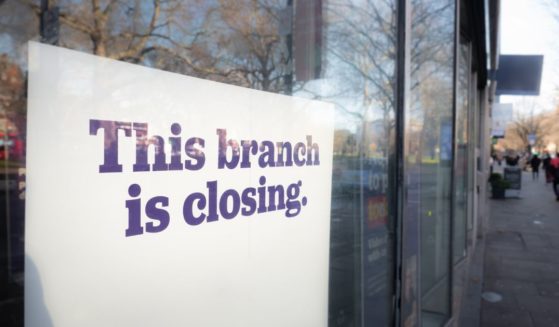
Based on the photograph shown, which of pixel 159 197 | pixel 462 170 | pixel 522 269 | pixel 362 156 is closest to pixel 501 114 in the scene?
pixel 522 269

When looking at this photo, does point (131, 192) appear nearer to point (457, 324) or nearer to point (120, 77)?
point (120, 77)

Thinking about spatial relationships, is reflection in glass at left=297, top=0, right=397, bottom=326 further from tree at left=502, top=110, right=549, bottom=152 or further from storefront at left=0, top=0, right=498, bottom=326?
tree at left=502, top=110, right=549, bottom=152

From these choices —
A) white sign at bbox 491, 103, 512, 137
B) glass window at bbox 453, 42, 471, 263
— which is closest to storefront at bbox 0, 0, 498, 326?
glass window at bbox 453, 42, 471, 263

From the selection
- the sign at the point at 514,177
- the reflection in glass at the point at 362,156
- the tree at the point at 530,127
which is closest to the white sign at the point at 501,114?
the sign at the point at 514,177

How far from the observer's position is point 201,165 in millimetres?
1429

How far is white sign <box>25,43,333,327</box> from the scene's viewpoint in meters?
1.10

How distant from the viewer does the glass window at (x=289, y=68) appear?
1.08m

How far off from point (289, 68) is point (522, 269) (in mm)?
6606

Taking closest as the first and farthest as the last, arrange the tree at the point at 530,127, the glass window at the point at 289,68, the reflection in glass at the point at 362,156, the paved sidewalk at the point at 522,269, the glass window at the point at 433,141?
the glass window at the point at 289,68, the reflection in glass at the point at 362,156, the glass window at the point at 433,141, the paved sidewalk at the point at 522,269, the tree at the point at 530,127

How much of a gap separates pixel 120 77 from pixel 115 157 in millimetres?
218

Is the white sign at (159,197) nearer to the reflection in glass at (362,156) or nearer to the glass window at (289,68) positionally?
the glass window at (289,68)

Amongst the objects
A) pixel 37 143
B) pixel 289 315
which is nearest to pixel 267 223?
pixel 289 315

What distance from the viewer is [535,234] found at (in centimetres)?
1012

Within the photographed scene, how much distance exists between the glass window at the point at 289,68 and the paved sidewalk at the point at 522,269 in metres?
2.28
